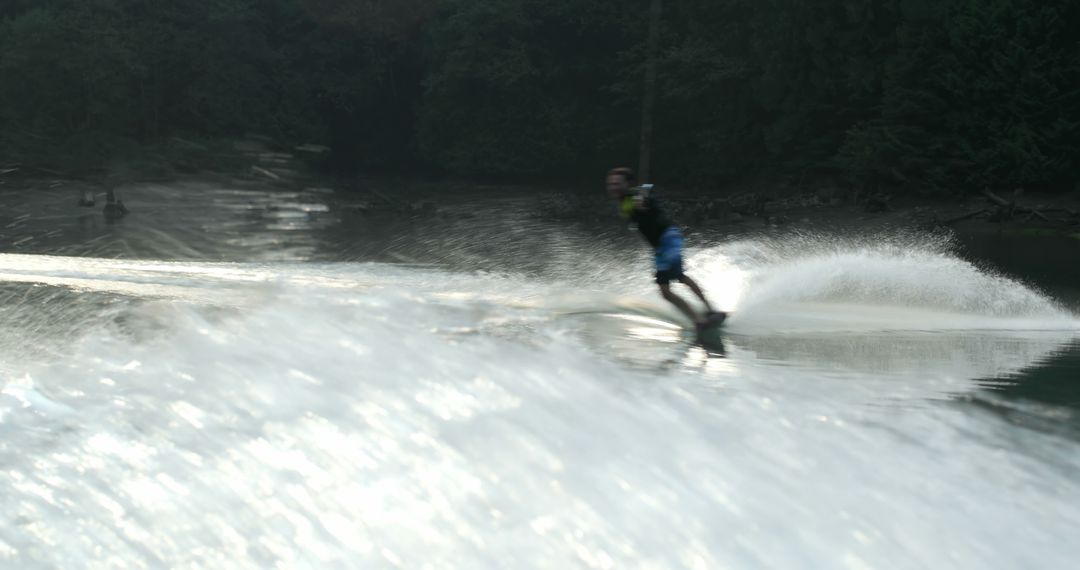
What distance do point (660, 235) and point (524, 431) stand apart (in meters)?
4.16

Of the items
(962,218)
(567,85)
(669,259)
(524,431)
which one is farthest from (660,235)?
(567,85)

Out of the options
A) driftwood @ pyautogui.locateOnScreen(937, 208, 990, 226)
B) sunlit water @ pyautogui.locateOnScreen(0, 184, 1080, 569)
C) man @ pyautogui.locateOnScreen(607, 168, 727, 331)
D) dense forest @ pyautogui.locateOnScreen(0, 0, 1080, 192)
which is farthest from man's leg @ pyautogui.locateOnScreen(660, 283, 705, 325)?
dense forest @ pyautogui.locateOnScreen(0, 0, 1080, 192)

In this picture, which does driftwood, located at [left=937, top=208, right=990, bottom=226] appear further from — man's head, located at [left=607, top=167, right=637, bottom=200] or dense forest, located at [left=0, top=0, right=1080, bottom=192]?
man's head, located at [left=607, top=167, right=637, bottom=200]

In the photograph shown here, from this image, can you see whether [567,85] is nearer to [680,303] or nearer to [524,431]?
[680,303]

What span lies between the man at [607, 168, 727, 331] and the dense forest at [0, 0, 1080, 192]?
18.8m

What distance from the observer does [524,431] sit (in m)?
6.36

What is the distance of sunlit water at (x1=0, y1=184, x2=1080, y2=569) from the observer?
202 inches

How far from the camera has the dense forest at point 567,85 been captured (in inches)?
1089

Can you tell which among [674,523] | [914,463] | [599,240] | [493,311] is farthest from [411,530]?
[599,240]

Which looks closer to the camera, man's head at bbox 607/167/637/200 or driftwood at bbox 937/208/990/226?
man's head at bbox 607/167/637/200

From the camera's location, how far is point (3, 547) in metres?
4.99

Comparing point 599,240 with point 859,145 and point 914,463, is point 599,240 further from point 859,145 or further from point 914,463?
point 914,463

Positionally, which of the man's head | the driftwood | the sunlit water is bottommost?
the driftwood

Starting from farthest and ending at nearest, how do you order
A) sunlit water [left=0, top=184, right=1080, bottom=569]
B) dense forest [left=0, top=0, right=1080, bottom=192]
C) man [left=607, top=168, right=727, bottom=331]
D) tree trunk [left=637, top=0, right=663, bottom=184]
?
tree trunk [left=637, top=0, right=663, bottom=184] → dense forest [left=0, top=0, right=1080, bottom=192] → man [left=607, top=168, right=727, bottom=331] → sunlit water [left=0, top=184, right=1080, bottom=569]
